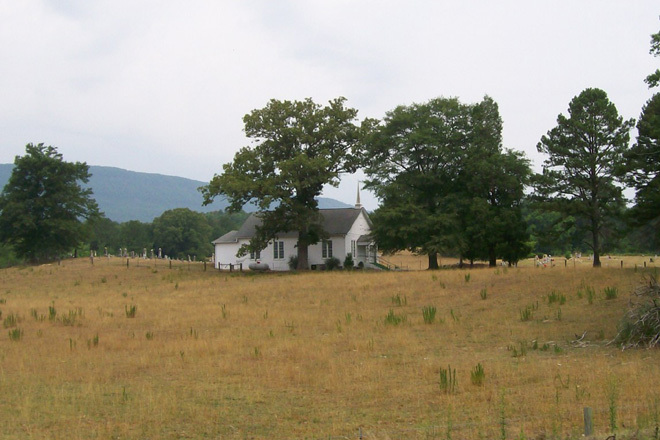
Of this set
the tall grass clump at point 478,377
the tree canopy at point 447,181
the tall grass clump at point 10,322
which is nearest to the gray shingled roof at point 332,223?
the tree canopy at point 447,181

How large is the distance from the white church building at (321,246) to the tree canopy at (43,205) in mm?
16072

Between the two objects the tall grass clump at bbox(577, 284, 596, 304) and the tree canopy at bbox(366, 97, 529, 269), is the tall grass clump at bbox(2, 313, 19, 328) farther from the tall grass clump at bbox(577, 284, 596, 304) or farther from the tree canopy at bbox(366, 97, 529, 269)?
the tree canopy at bbox(366, 97, 529, 269)

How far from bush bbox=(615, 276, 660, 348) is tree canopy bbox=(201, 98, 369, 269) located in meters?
36.2

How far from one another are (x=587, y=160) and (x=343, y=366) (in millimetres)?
32588

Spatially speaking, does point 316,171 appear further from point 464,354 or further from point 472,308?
point 464,354

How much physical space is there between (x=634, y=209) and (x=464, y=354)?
793 inches

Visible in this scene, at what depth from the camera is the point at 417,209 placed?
48.4 metres

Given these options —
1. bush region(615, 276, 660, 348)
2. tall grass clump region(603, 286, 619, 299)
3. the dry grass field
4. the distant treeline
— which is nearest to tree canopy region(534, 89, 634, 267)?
the dry grass field

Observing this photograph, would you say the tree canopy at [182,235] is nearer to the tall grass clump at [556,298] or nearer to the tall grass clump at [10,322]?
the tall grass clump at [10,322]

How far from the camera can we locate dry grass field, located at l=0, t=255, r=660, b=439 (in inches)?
355

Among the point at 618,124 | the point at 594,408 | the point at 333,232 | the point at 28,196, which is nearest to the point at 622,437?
the point at 594,408

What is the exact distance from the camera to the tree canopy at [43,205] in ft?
208

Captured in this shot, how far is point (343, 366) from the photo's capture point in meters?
13.6

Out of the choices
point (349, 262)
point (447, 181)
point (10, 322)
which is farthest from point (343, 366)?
point (349, 262)
